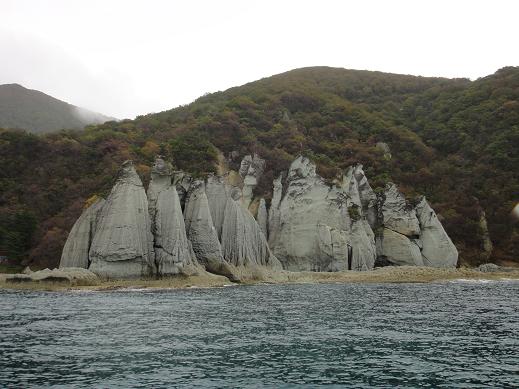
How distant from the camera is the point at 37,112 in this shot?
146 meters

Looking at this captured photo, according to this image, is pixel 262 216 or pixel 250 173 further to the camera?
pixel 250 173

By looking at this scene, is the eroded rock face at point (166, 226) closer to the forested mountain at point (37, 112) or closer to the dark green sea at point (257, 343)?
the dark green sea at point (257, 343)

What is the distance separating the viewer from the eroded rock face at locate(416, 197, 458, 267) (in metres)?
68.9

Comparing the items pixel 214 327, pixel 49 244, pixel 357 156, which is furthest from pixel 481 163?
pixel 214 327

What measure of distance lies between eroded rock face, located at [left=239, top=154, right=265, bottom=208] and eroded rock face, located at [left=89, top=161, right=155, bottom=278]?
2709 cm

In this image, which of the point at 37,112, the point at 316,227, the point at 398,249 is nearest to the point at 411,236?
the point at 398,249

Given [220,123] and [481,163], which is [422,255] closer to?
[481,163]

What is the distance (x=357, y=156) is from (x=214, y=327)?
242 feet

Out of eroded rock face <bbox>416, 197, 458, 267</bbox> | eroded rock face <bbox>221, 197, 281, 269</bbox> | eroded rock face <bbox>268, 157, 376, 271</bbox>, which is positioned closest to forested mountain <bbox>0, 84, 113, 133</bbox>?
eroded rock face <bbox>268, 157, 376, 271</bbox>

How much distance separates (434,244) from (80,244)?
4590cm

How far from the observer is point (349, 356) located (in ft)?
59.3

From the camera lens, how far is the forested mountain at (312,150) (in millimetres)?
74000

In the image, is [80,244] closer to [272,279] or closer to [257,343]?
[272,279]

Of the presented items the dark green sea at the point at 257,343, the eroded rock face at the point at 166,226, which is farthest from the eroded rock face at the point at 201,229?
the dark green sea at the point at 257,343
